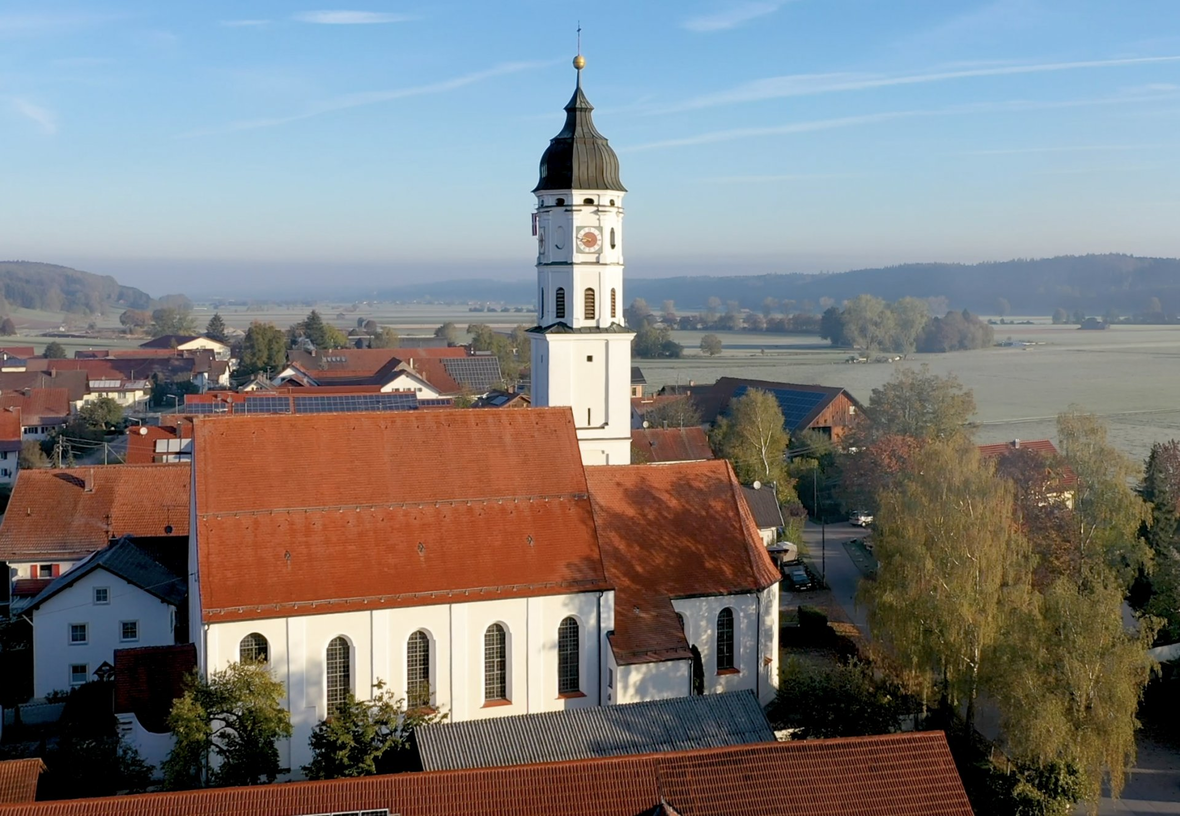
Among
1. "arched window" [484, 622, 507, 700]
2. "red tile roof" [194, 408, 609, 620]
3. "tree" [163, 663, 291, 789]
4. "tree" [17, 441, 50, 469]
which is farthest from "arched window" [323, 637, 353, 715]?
"tree" [17, 441, 50, 469]

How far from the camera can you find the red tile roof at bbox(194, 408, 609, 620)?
26859mm

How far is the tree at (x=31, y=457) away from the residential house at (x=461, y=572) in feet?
143

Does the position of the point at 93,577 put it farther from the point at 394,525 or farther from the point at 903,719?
the point at 903,719

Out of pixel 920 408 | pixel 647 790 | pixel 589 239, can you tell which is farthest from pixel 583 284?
pixel 920 408

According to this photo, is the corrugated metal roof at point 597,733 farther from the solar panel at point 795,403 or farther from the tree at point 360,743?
the solar panel at point 795,403

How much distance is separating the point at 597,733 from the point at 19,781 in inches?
447

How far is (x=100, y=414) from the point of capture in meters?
81.9

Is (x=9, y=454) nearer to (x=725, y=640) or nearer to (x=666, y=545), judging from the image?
(x=666, y=545)

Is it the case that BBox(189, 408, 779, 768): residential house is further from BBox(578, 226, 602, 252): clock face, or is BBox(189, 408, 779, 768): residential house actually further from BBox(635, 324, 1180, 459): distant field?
BBox(635, 324, 1180, 459): distant field

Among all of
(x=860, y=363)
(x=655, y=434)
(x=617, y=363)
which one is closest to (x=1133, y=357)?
(x=860, y=363)

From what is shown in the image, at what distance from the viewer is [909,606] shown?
28.1m

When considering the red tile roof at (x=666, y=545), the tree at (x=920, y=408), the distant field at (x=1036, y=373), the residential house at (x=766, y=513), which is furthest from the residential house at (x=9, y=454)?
the distant field at (x=1036, y=373)

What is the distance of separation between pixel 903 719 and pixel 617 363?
13.0 m

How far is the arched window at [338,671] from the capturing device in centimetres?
2734
